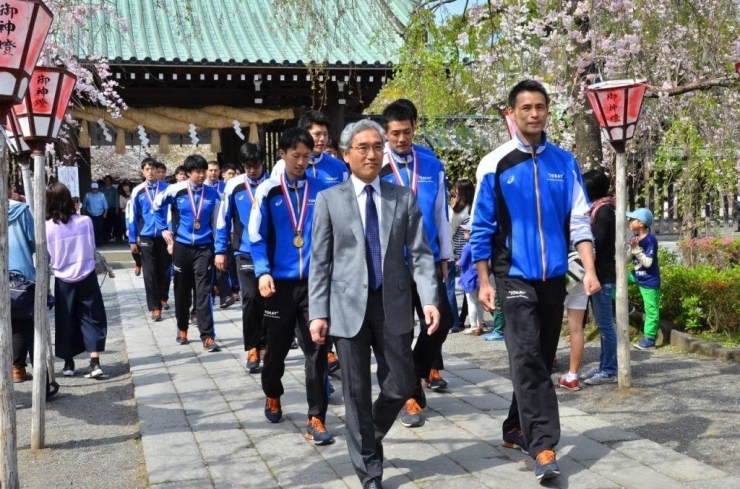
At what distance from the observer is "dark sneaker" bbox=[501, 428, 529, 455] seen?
5273mm

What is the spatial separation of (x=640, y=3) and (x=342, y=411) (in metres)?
7.18

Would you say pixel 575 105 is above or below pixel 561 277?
above

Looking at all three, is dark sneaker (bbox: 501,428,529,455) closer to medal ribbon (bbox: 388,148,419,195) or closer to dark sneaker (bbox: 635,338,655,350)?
medal ribbon (bbox: 388,148,419,195)

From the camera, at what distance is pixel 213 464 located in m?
5.32

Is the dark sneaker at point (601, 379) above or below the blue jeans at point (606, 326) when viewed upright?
below

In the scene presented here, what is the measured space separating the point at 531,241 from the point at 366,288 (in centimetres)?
99

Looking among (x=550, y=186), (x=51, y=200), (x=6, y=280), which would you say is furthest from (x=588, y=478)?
(x=51, y=200)

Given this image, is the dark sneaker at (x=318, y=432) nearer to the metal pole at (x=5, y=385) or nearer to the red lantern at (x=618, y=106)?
the metal pole at (x=5, y=385)

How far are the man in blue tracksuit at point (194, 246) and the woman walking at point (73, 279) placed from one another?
1333mm

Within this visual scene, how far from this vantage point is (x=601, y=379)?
23.9ft

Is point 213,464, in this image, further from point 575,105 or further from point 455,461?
point 575,105

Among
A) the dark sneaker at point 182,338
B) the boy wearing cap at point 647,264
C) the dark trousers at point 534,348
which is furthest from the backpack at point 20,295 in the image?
the boy wearing cap at point 647,264

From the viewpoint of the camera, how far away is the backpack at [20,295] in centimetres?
740

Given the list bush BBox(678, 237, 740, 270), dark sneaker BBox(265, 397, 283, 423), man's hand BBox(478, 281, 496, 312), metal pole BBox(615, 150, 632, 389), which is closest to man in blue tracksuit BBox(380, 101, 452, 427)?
dark sneaker BBox(265, 397, 283, 423)
